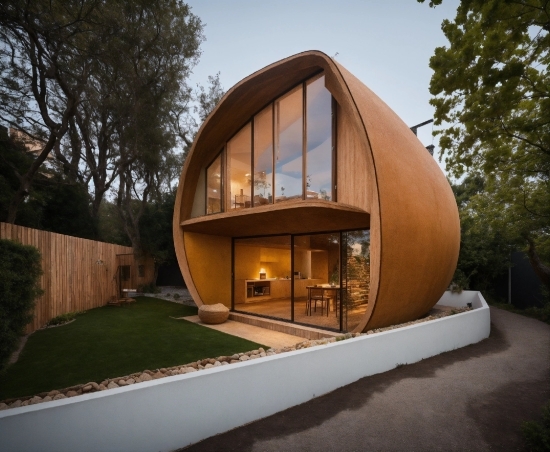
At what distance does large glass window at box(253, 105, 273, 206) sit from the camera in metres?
7.96

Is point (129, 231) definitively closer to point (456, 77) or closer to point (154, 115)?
point (154, 115)

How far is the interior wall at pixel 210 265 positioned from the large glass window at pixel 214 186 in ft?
3.50

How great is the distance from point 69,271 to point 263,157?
6641mm

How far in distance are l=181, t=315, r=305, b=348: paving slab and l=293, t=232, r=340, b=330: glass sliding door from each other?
0.86m

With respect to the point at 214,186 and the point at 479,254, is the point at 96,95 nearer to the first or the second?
the point at 214,186

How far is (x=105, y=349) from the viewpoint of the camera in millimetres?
5871

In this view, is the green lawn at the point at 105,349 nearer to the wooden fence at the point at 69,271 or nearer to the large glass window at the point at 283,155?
the wooden fence at the point at 69,271

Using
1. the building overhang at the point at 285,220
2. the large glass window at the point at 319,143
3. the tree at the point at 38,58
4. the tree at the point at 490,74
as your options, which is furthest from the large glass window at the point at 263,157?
the tree at the point at 38,58

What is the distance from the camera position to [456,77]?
4301mm

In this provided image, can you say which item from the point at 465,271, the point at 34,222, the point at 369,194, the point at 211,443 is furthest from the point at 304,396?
the point at 34,222

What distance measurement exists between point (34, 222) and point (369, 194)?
14053 millimetres

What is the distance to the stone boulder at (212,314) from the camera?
28.4 ft

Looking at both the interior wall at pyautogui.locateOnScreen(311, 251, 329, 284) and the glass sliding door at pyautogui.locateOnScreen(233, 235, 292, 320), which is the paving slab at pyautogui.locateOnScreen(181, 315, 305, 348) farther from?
the interior wall at pyautogui.locateOnScreen(311, 251, 329, 284)

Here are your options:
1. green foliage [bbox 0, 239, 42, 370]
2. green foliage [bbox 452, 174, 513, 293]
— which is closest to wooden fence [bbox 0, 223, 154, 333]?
green foliage [bbox 0, 239, 42, 370]
